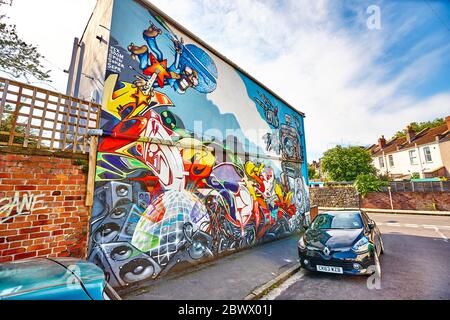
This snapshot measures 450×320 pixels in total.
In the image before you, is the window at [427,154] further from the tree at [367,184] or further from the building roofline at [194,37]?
the building roofline at [194,37]

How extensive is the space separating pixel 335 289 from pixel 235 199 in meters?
3.44

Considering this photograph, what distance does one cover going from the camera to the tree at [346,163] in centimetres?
2208

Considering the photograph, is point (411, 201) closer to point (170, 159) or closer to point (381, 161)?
point (381, 161)

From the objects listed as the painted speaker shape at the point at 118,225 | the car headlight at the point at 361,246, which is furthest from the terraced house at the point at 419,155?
the painted speaker shape at the point at 118,225

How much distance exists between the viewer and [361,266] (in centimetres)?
407

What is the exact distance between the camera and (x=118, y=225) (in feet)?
12.5

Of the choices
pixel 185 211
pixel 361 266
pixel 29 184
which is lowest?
pixel 361 266

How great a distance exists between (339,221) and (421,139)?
95.0ft

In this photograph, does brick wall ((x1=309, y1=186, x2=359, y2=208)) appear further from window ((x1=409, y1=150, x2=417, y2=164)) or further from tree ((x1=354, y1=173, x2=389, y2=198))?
window ((x1=409, y1=150, x2=417, y2=164))

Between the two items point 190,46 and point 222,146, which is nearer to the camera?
point 190,46
